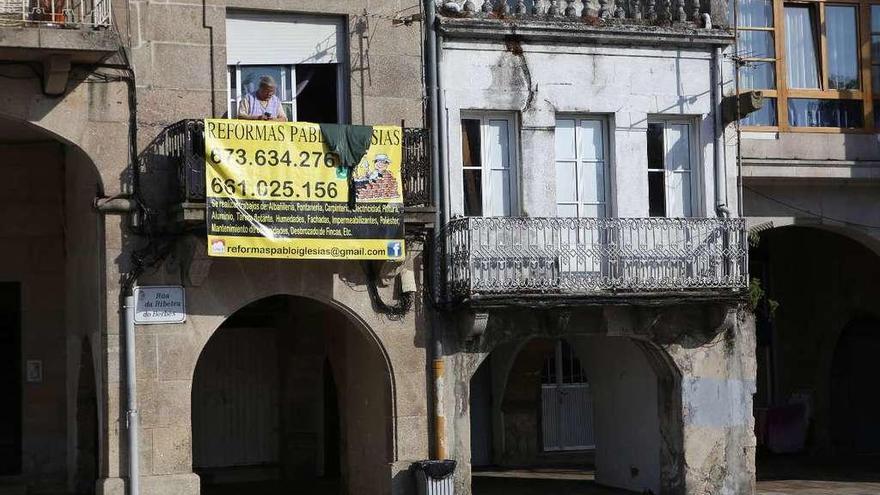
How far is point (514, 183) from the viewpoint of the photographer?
68.8 ft

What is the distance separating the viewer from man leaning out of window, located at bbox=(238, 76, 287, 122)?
19.2 meters

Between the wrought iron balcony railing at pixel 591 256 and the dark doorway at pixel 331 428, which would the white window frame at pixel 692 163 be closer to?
the wrought iron balcony railing at pixel 591 256

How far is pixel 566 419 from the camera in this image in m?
29.4

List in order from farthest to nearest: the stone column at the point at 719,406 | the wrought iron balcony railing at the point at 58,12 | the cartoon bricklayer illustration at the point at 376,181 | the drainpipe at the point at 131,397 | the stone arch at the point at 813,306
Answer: the stone arch at the point at 813,306 < the stone column at the point at 719,406 < the cartoon bricklayer illustration at the point at 376,181 < the drainpipe at the point at 131,397 < the wrought iron balcony railing at the point at 58,12

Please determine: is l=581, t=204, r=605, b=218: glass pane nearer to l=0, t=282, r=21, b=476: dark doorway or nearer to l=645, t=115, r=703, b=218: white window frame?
Result: l=645, t=115, r=703, b=218: white window frame

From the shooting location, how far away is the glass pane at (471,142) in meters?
20.8

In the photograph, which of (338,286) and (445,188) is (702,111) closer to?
(445,188)

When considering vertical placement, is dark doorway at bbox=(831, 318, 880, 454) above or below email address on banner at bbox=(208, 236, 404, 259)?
below

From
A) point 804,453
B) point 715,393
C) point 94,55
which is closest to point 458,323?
point 715,393

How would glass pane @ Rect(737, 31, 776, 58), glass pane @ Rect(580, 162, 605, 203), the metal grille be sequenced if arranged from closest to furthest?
1. the metal grille
2. glass pane @ Rect(580, 162, 605, 203)
3. glass pane @ Rect(737, 31, 776, 58)

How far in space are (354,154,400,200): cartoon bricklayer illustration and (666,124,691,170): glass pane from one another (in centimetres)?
452

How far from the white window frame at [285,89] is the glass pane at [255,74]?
3 centimetres

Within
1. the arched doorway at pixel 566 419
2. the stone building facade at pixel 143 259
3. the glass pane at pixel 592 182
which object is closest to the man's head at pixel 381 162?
the stone building facade at pixel 143 259

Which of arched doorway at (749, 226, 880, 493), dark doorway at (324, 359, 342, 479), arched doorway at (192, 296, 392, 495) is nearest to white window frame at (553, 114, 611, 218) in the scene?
arched doorway at (192, 296, 392, 495)
